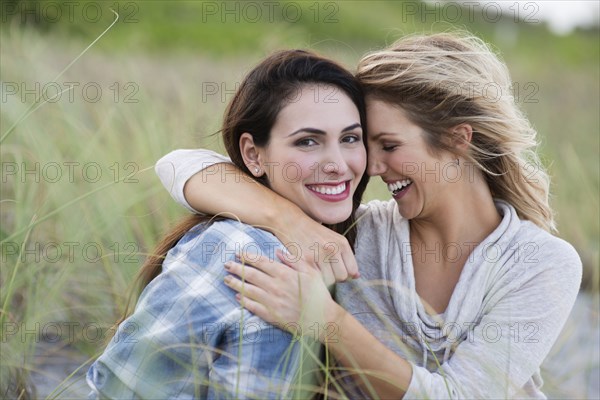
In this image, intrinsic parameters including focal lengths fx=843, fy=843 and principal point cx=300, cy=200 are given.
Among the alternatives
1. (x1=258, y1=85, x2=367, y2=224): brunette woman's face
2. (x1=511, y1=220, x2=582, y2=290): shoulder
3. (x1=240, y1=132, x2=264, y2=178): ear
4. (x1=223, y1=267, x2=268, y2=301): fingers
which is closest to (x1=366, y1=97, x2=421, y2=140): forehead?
(x1=258, y1=85, x2=367, y2=224): brunette woman's face

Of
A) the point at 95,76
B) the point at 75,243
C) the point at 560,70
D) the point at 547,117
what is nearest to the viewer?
the point at 75,243

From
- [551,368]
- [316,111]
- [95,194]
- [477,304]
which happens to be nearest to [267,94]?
[316,111]

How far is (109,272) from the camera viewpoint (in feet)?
11.0

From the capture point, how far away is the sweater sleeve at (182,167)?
8.76ft

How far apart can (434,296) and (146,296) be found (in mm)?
953

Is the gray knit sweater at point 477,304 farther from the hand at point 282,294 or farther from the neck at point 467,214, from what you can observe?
the hand at point 282,294

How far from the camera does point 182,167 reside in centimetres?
271

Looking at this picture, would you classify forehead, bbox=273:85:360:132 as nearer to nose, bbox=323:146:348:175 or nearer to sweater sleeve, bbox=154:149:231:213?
nose, bbox=323:146:348:175

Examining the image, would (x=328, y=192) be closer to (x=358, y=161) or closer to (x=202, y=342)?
(x=358, y=161)

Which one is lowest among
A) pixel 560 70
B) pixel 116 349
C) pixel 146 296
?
pixel 560 70

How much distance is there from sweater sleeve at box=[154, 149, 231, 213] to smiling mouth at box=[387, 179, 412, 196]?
1.77 feet

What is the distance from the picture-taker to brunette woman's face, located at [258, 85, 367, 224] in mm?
2475

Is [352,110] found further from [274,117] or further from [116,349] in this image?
[116,349]

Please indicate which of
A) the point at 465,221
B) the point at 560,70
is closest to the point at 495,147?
the point at 465,221
